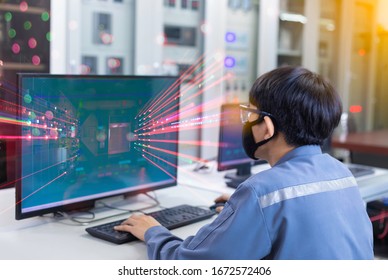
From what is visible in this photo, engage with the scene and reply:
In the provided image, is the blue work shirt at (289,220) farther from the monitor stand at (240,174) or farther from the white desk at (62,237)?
the monitor stand at (240,174)

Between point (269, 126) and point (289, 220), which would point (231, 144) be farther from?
point (289, 220)

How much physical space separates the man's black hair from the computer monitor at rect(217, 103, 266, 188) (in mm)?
904

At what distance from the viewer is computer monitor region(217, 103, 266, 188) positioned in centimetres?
217

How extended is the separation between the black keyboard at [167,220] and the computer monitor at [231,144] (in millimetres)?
457

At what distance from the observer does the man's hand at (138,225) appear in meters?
1.45

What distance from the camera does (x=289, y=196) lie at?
109 centimetres

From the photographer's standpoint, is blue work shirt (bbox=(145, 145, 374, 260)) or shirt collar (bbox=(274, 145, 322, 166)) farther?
shirt collar (bbox=(274, 145, 322, 166))

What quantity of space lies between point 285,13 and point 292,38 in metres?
0.36

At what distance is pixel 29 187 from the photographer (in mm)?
1459

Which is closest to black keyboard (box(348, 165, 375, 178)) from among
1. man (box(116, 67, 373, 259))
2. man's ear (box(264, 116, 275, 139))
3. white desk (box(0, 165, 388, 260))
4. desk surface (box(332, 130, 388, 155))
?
white desk (box(0, 165, 388, 260))

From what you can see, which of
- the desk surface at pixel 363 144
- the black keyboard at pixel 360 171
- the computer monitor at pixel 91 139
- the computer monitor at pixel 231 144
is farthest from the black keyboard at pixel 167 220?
the desk surface at pixel 363 144

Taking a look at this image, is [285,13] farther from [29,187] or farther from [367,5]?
[29,187]

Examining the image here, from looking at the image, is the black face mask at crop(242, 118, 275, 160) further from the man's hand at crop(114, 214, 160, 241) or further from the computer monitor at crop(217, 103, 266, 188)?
the computer monitor at crop(217, 103, 266, 188)
